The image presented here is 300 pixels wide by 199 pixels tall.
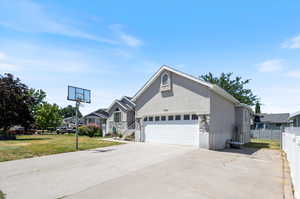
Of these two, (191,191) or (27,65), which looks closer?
(191,191)

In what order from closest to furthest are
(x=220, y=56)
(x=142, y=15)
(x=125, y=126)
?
(x=142, y=15), (x=220, y=56), (x=125, y=126)

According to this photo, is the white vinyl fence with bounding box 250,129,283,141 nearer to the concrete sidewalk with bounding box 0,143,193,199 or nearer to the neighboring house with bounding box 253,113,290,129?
the neighboring house with bounding box 253,113,290,129

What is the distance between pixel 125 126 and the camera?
2342 centimetres

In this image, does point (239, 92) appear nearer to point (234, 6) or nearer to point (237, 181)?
point (234, 6)

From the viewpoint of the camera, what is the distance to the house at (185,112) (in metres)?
12.5

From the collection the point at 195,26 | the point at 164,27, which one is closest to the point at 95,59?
the point at 164,27

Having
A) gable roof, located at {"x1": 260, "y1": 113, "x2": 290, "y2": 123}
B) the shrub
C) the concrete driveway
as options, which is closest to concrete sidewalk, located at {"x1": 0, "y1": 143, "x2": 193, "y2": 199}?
the concrete driveway

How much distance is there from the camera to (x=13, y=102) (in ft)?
70.7

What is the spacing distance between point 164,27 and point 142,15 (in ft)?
6.33

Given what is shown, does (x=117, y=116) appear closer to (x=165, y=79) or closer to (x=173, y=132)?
(x=165, y=79)

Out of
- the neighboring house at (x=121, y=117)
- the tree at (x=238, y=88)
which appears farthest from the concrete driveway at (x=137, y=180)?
the tree at (x=238, y=88)

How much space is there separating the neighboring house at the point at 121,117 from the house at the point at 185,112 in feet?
23.1

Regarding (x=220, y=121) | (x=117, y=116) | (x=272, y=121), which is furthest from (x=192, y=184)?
(x=272, y=121)

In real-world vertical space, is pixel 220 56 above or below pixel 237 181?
above
